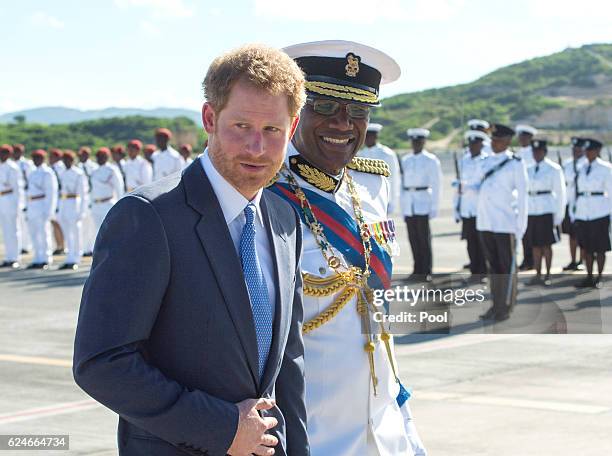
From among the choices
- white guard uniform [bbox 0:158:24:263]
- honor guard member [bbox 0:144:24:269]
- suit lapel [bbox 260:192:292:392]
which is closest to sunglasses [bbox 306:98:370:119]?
suit lapel [bbox 260:192:292:392]

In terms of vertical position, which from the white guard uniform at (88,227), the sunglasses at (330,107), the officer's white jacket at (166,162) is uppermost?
the sunglasses at (330,107)

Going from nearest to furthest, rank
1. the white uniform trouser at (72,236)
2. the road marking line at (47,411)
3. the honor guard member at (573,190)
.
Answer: the road marking line at (47,411) → the honor guard member at (573,190) → the white uniform trouser at (72,236)

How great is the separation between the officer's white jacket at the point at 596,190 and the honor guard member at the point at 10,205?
29.5 feet

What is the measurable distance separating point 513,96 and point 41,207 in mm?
96063

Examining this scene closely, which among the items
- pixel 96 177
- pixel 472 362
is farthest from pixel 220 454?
pixel 96 177

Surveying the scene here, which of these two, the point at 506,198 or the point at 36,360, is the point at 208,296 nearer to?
the point at 36,360

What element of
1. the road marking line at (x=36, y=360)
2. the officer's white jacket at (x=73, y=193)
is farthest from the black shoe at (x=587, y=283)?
the officer's white jacket at (x=73, y=193)

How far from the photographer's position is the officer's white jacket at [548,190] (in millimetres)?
15367

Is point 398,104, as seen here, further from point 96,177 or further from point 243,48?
point 243,48

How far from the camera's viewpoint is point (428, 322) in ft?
38.3

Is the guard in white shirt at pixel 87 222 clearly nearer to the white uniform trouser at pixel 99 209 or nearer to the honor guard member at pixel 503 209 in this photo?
the white uniform trouser at pixel 99 209

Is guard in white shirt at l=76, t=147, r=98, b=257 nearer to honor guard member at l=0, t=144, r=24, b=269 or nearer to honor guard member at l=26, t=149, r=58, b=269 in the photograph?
honor guard member at l=0, t=144, r=24, b=269

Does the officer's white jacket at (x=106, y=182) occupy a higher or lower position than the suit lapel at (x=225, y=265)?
lower

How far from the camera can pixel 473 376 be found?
8.98 meters
